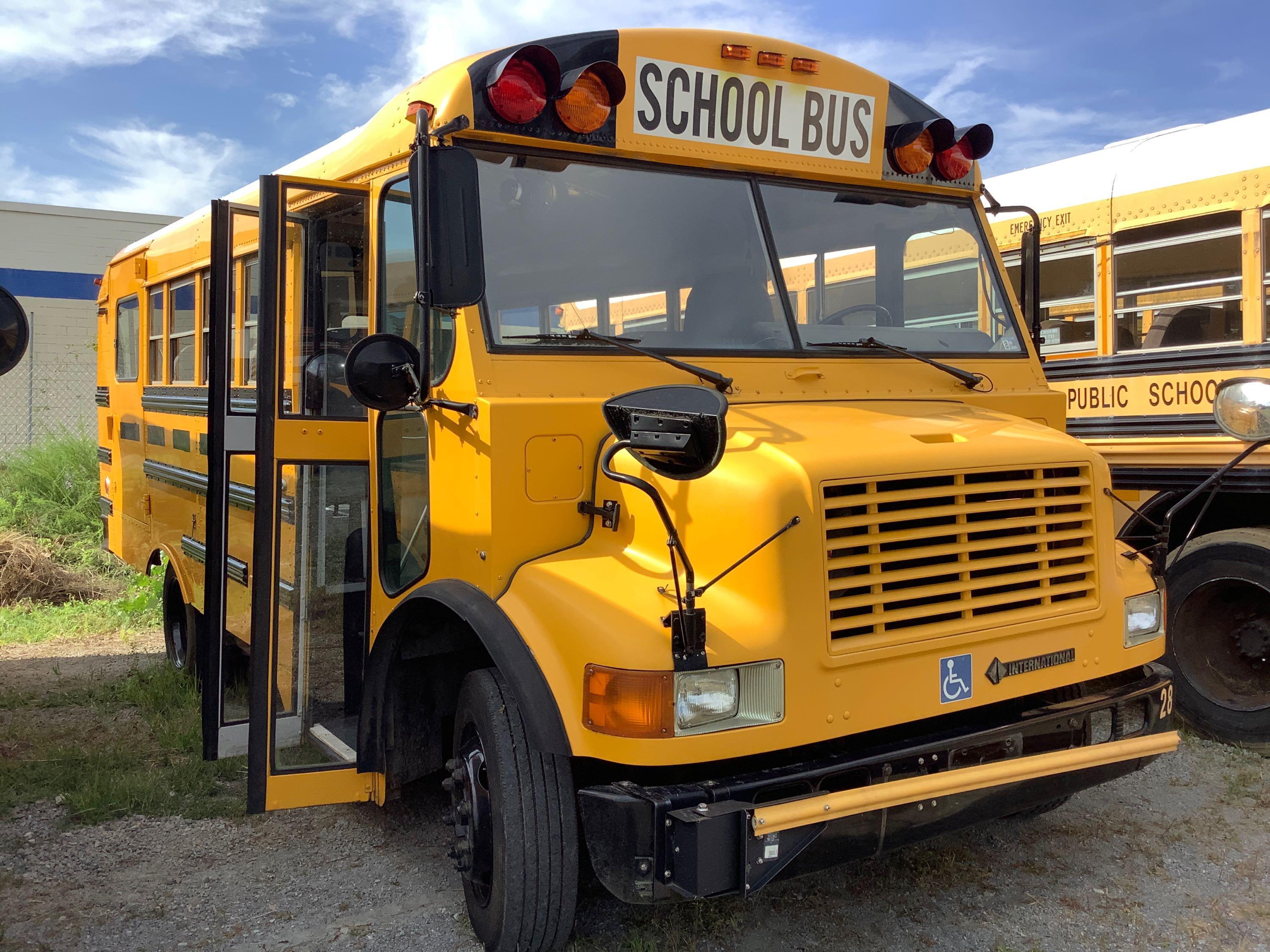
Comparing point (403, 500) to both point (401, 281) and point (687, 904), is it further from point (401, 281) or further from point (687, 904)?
point (687, 904)

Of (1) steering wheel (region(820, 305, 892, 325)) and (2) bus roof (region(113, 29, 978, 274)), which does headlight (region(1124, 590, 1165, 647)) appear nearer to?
(1) steering wheel (region(820, 305, 892, 325))

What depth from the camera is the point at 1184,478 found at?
476 centimetres

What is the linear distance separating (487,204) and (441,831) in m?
2.16

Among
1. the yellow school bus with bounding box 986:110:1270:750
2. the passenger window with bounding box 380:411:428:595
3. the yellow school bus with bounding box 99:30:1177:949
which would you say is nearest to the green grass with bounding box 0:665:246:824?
the yellow school bus with bounding box 99:30:1177:949

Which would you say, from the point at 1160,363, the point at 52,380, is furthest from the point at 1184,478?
the point at 52,380

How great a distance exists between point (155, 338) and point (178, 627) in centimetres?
155

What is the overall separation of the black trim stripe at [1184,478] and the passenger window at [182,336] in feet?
13.5

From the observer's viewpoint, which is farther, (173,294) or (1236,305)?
(173,294)

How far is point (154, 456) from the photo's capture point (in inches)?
225

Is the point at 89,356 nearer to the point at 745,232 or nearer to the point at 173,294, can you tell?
the point at 173,294

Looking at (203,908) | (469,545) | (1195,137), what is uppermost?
(1195,137)

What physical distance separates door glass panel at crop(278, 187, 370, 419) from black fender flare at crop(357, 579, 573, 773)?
31.1 inches

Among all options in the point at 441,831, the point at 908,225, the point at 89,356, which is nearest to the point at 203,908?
the point at 441,831

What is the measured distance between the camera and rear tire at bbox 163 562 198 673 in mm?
5516
